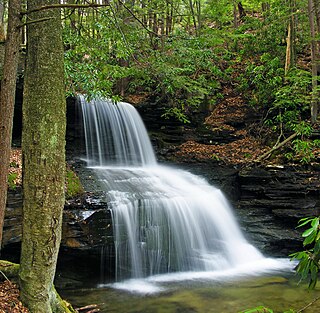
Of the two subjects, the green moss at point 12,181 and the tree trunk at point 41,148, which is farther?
the green moss at point 12,181

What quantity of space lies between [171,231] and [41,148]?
17.7ft

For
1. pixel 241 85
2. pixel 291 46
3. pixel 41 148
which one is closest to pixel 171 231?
pixel 41 148

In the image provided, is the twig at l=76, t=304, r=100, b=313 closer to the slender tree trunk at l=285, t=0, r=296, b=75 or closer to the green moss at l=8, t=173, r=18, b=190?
the green moss at l=8, t=173, r=18, b=190

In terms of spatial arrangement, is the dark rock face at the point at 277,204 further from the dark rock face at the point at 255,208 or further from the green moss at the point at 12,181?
the green moss at the point at 12,181

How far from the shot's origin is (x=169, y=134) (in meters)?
13.5

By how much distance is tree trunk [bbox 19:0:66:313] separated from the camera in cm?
357

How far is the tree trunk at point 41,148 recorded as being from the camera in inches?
141

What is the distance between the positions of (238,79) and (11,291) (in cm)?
1366

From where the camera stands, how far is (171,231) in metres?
8.42

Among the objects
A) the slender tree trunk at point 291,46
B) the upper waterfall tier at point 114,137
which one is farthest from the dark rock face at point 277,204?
the slender tree trunk at point 291,46

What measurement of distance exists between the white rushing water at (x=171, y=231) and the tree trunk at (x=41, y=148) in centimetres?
369

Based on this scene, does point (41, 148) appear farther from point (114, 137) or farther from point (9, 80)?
point (114, 137)

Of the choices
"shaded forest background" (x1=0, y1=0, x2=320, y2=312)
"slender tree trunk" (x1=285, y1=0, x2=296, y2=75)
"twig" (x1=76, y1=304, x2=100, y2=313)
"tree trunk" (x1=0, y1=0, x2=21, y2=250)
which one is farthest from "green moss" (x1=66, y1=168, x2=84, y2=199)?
"slender tree trunk" (x1=285, y1=0, x2=296, y2=75)

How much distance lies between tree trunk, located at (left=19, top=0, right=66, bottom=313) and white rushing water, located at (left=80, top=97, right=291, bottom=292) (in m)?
3.69
